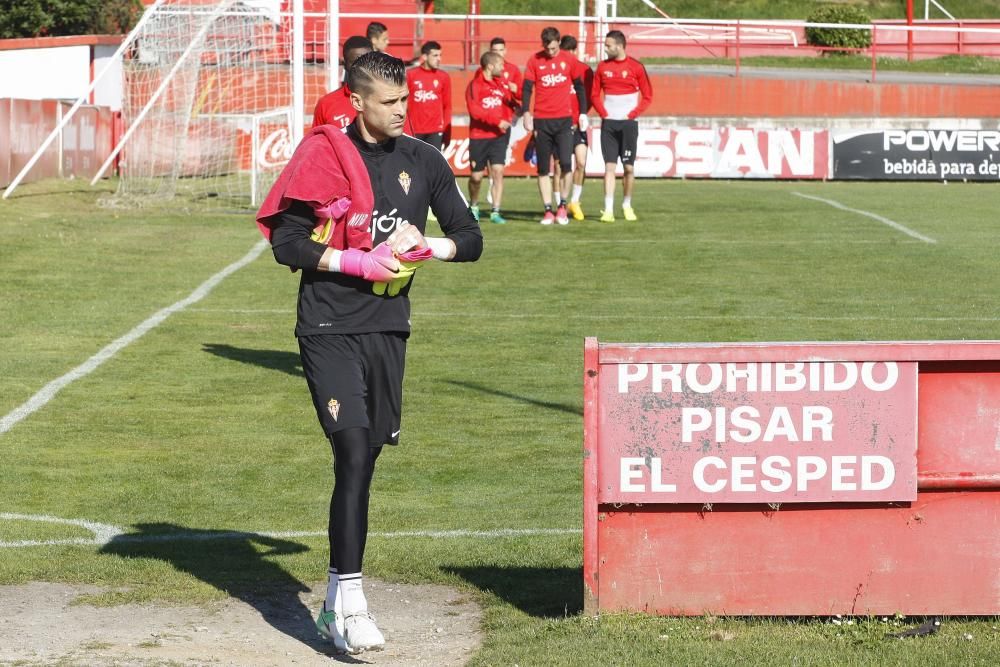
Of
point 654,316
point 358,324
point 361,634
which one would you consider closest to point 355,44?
point 358,324

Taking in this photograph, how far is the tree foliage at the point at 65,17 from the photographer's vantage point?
150 ft

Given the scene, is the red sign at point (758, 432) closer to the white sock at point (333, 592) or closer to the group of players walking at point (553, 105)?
the white sock at point (333, 592)

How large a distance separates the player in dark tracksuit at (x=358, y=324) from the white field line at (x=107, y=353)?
170 inches

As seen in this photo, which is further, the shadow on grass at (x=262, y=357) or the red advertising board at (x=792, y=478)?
the shadow on grass at (x=262, y=357)

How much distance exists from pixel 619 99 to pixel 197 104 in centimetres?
784

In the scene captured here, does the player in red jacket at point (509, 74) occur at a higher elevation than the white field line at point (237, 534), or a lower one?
higher

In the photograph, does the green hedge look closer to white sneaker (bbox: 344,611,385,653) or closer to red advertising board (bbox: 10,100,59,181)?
red advertising board (bbox: 10,100,59,181)

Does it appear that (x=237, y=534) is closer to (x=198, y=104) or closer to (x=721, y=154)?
(x=198, y=104)

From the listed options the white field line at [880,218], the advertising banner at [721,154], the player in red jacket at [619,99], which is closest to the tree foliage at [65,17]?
the advertising banner at [721,154]

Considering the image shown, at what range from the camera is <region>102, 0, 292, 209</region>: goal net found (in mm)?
23734

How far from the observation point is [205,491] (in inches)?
310

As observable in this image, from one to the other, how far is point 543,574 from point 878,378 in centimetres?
162

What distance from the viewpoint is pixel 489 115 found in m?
20.2

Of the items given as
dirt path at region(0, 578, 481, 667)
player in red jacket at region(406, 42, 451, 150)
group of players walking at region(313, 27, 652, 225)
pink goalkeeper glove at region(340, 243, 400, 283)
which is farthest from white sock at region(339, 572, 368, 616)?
group of players walking at region(313, 27, 652, 225)
